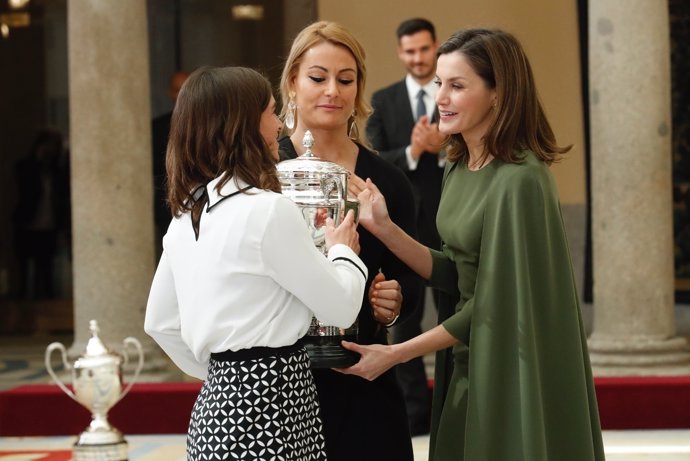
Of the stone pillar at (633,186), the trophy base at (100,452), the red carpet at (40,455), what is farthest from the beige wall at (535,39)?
the trophy base at (100,452)

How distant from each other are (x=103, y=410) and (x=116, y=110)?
460 cm

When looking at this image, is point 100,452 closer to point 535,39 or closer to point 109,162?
point 109,162

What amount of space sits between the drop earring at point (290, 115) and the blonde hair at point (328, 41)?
0.02m

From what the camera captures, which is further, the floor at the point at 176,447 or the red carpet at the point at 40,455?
the red carpet at the point at 40,455

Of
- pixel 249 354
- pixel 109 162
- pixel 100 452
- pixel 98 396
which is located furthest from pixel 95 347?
pixel 109 162

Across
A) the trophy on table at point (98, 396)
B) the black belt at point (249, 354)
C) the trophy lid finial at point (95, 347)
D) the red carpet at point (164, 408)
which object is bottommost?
the red carpet at point (164, 408)

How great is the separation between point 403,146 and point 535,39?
4555 millimetres

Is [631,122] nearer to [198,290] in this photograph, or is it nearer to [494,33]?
[494,33]

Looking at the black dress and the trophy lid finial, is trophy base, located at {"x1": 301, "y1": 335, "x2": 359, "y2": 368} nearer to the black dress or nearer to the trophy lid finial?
the black dress

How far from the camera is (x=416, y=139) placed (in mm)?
7207

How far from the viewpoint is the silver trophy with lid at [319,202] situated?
3.37 m

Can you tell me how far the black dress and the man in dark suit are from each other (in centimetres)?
331

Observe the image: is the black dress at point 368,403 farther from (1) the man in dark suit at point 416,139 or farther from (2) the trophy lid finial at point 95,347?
(1) the man in dark suit at point 416,139

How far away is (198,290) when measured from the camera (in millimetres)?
3037
